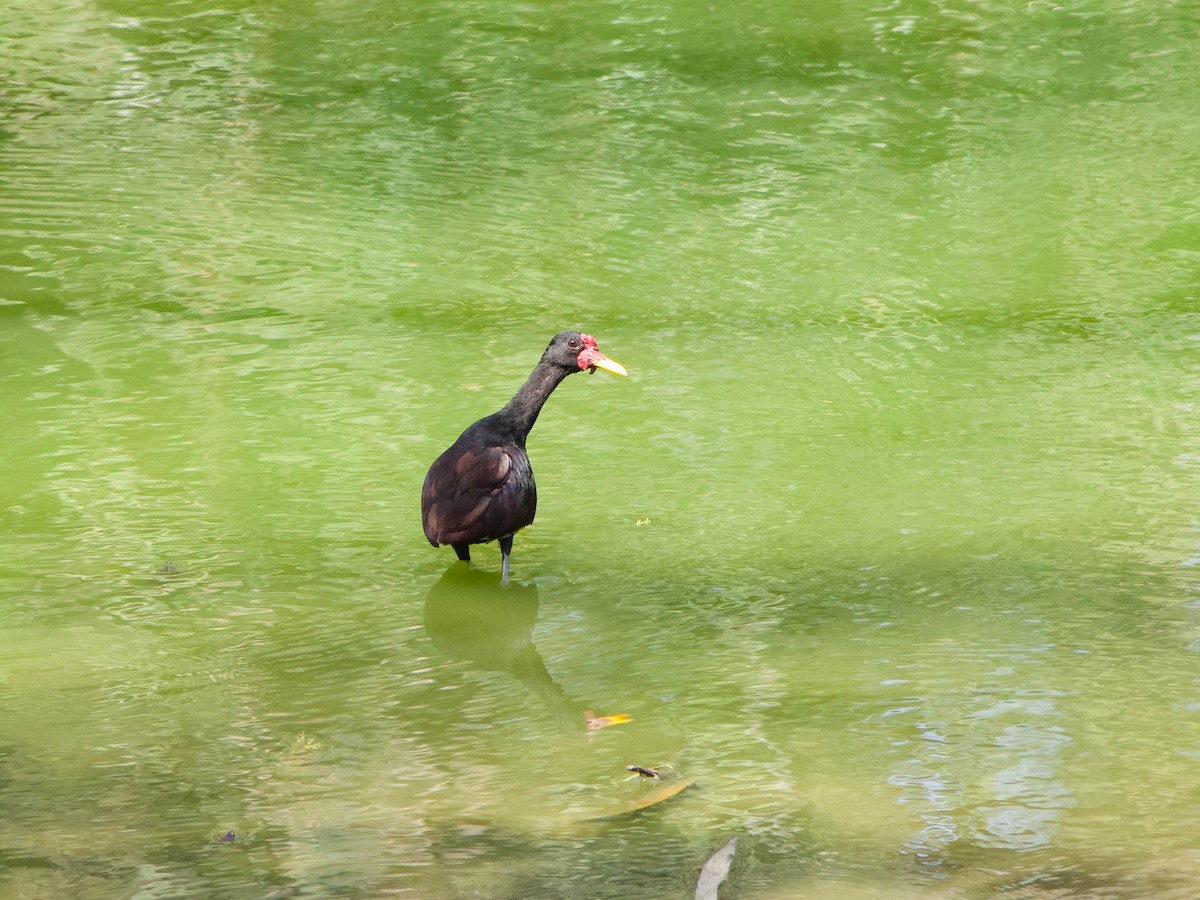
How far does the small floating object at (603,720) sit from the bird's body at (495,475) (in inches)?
37.1

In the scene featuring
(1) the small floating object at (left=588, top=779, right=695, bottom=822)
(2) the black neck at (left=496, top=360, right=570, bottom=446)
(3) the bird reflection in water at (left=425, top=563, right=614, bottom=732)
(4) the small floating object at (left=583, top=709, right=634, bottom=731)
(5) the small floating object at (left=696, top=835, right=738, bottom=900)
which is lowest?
(3) the bird reflection in water at (left=425, top=563, right=614, bottom=732)

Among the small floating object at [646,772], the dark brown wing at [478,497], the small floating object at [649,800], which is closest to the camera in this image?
the small floating object at [649,800]

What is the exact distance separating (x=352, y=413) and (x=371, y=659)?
7.03 feet

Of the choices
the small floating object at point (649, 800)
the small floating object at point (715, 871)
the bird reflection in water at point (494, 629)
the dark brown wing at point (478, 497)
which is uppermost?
the dark brown wing at point (478, 497)

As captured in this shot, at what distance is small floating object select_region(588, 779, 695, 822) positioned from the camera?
11.5ft

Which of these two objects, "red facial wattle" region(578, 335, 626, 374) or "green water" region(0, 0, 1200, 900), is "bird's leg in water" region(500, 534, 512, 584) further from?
"red facial wattle" region(578, 335, 626, 374)

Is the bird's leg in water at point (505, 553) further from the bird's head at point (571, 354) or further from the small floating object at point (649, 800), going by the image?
the small floating object at point (649, 800)

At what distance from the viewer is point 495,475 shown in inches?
192

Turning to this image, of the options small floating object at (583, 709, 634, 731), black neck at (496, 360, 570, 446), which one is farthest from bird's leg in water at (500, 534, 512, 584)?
small floating object at (583, 709, 634, 731)

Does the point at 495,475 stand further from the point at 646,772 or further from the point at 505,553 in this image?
the point at 646,772

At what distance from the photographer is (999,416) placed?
20.4ft

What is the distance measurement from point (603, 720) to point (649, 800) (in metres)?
0.45

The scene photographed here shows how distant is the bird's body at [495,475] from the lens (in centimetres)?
477

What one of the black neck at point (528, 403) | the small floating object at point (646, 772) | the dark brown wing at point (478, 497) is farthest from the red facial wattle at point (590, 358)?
the small floating object at point (646, 772)
